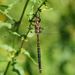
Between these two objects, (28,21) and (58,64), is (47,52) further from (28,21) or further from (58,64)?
(28,21)

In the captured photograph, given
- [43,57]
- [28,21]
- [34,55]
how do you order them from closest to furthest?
[28,21], [34,55], [43,57]

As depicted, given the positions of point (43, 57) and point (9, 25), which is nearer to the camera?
point (9, 25)

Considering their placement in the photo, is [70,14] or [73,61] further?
[70,14]

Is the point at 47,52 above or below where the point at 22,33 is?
below

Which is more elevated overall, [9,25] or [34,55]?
[9,25]

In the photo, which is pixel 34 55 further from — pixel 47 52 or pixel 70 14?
pixel 70 14

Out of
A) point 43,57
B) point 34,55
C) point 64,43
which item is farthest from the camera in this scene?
point 64,43

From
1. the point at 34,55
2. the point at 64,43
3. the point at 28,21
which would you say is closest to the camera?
the point at 28,21

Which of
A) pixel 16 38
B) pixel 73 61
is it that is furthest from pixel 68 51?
pixel 16 38

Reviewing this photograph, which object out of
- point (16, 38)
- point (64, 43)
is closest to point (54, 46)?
point (64, 43)
